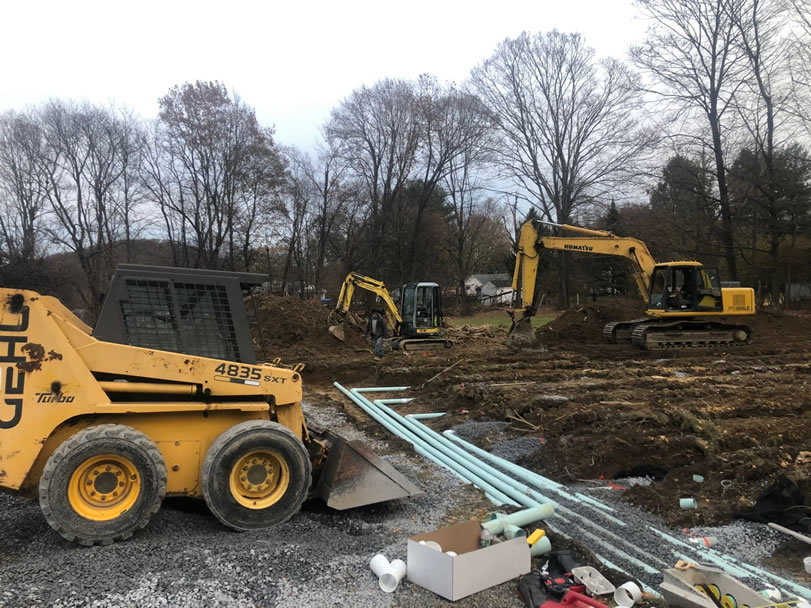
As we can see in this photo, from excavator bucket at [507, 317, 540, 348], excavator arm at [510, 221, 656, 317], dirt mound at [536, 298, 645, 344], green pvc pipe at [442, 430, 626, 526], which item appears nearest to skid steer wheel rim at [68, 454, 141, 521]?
green pvc pipe at [442, 430, 626, 526]

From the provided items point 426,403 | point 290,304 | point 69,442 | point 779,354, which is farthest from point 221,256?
point 69,442

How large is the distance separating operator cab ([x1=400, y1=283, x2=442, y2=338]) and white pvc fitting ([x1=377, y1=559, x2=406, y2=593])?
16175 millimetres

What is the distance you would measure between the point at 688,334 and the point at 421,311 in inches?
370

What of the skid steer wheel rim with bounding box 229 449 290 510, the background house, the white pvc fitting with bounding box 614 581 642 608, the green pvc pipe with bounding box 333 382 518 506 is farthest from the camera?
the background house

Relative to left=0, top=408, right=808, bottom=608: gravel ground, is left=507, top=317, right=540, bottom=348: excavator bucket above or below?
above

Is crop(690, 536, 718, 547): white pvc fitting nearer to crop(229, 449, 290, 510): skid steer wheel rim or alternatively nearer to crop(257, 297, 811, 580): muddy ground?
crop(257, 297, 811, 580): muddy ground

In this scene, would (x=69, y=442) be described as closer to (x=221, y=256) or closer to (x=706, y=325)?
(x=706, y=325)

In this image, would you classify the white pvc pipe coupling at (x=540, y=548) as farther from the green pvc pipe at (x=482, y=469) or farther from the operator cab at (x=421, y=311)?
the operator cab at (x=421, y=311)

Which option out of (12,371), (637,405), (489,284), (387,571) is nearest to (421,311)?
(637,405)

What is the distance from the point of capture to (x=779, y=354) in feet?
53.5

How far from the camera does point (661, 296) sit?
58.2 feet

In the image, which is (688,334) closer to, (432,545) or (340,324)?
(340,324)

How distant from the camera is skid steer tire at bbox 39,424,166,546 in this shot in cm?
397

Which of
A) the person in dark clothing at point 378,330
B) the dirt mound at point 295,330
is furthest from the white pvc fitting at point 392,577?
the dirt mound at point 295,330
